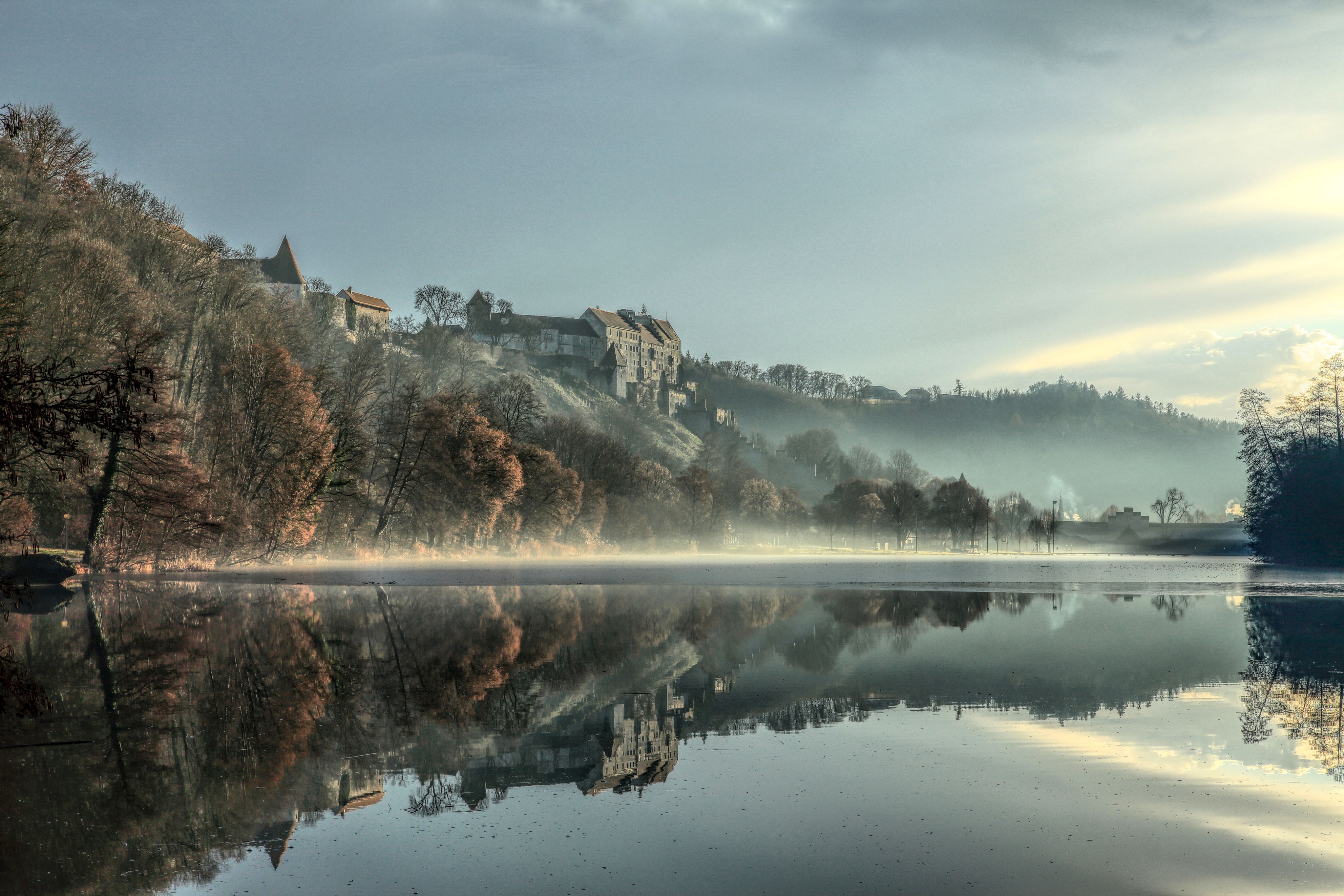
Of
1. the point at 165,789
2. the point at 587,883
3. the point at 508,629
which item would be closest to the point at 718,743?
the point at 587,883

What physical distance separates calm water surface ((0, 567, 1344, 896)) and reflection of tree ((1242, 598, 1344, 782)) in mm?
134

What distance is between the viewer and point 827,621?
32.5 metres

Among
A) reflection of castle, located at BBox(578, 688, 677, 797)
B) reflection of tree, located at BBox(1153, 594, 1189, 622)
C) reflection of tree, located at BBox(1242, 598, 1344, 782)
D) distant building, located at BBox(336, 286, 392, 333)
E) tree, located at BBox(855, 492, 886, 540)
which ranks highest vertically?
distant building, located at BBox(336, 286, 392, 333)

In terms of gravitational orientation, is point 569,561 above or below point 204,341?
below

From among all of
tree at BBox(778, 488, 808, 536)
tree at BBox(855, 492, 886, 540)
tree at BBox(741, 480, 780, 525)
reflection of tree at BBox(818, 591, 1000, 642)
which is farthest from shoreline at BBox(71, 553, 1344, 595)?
tree at BBox(778, 488, 808, 536)

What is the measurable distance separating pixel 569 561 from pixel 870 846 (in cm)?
7337

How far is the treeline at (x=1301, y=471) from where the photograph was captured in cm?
8569

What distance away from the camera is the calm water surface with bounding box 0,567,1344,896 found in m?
8.90

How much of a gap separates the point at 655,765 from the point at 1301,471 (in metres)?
94.0

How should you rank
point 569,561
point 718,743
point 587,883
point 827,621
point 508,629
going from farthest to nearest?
point 569,561 < point 827,621 < point 508,629 < point 718,743 < point 587,883

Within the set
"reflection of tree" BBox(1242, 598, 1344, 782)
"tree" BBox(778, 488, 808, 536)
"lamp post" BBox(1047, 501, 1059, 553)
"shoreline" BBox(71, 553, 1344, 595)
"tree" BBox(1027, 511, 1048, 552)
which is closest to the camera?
"reflection of tree" BBox(1242, 598, 1344, 782)

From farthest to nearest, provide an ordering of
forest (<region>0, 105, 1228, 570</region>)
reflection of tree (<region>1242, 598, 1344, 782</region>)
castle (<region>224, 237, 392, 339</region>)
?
castle (<region>224, 237, 392, 339</region>)
forest (<region>0, 105, 1228, 570</region>)
reflection of tree (<region>1242, 598, 1344, 782</region>)

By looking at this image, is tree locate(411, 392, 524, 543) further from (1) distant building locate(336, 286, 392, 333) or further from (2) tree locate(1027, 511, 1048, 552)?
(2) tree locate(1027, 511, 1048, 552)

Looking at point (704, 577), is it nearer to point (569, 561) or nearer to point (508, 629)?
point (569, 561)
